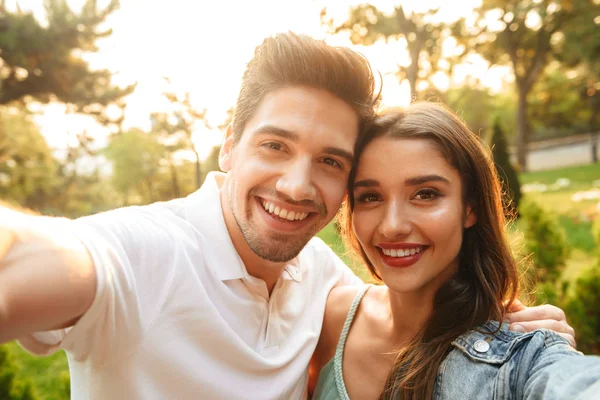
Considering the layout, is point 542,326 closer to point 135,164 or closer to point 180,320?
point 180,320

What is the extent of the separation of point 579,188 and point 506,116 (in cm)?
2805

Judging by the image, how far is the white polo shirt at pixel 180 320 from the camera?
1521 mm

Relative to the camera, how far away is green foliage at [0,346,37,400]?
4180 mm

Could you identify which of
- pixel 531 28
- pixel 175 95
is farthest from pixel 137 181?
pixel 531 28

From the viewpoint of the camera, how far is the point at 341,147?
229 cm

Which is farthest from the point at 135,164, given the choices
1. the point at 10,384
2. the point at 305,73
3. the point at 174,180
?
the point at 305,73

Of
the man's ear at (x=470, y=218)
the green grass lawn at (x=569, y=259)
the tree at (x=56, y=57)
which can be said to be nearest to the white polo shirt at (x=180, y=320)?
the man's ear at (x=470, y=218)

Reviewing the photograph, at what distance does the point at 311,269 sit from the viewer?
9.06 ft

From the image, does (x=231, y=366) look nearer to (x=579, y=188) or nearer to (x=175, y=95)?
(x=175, y=95)

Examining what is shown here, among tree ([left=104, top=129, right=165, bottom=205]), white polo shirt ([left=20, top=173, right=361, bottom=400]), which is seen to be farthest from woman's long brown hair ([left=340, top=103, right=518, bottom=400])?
tree ([left=104, top=129, right=165, bottom=205])

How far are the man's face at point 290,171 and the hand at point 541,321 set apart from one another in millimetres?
956

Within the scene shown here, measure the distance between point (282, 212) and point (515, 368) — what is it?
116 cm

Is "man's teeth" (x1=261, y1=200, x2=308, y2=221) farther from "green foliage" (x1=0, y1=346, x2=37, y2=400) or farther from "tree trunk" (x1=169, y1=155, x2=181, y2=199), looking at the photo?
"tree trunk" (x1=169, y1=155, x2=181, y2=199)

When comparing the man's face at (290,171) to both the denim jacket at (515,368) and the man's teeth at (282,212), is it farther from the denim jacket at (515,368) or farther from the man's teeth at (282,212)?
the denim jacket at (515,368)
